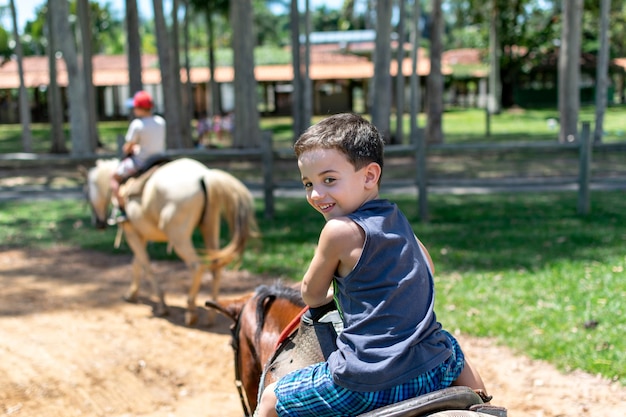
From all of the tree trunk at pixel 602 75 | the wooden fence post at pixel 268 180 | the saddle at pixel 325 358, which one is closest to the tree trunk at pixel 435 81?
the tree trunk at pixel 602 75

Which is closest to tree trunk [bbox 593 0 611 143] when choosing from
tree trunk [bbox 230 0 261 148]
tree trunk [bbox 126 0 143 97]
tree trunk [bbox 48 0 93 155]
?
tree trunk [bbox 230 0 261 148]

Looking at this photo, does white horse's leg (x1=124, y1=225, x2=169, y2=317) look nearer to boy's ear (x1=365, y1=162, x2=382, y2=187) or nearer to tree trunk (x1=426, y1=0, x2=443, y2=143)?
boy's ear (x1=365, y1=162, x2=382, y2=187)

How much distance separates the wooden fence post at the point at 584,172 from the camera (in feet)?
37.2

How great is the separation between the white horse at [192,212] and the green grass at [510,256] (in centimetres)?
46

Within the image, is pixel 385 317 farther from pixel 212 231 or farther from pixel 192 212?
pixel 212 231

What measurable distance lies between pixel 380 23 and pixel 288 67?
2727 centimetres

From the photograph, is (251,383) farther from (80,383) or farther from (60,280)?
(60,280)

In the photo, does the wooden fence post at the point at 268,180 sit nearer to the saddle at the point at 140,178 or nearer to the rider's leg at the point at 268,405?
the saddle at the point at 140,178

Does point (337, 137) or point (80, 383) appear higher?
point (337, 137)

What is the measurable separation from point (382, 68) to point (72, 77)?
934 centimetres

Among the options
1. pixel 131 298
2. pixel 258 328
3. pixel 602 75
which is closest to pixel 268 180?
pixel 131 298

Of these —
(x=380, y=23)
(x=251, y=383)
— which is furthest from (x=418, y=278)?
(x=380, y=23)

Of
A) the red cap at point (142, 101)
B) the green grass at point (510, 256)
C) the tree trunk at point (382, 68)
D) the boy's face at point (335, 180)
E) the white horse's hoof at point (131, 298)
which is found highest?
the tree trunk at point (382, 68)

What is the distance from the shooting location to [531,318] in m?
6.23
